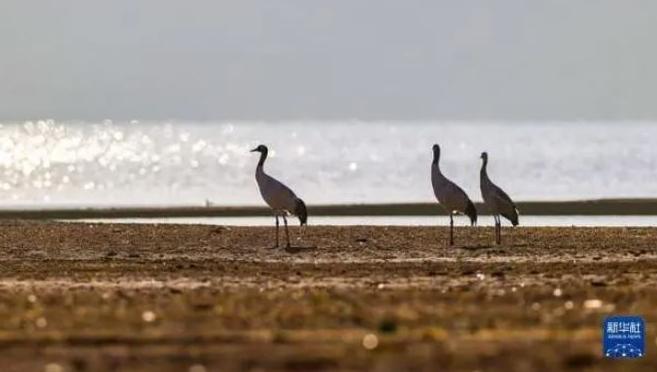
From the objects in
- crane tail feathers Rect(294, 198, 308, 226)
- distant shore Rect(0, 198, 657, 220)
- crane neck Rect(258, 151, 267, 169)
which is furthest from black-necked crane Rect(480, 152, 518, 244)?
distant shore Rect(0, 198, 657, 220)

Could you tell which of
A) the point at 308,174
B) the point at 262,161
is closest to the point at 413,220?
the point at 262,161

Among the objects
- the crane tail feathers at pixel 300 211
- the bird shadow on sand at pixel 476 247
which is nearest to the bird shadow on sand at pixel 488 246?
the bird shadow on sand at pixel 476 247

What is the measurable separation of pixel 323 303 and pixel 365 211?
33349mm

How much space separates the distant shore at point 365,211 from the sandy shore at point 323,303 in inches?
727

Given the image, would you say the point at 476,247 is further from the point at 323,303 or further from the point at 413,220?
the point at 413,220

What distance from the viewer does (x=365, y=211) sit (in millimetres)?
50531

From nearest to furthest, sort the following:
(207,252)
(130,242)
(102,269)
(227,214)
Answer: (102,269) → (207,252) → (130,242) → (227,214)

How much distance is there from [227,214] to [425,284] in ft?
99.3

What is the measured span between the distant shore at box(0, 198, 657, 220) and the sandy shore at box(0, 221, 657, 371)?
18.5 metres

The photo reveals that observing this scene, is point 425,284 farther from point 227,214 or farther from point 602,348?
point 227,214

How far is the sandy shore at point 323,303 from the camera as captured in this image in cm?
1335

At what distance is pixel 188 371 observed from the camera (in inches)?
500

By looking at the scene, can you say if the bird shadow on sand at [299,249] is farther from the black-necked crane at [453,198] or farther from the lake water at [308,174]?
the lake water at [308,174]

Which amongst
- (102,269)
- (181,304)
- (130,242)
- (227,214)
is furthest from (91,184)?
(181,304)
